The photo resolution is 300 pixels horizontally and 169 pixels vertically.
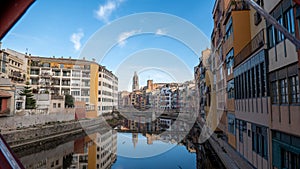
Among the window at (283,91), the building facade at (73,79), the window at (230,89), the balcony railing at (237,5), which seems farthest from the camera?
the building facade at (73,79)

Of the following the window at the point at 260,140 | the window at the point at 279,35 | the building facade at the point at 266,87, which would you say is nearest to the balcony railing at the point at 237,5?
the building facade at the point at 266,87

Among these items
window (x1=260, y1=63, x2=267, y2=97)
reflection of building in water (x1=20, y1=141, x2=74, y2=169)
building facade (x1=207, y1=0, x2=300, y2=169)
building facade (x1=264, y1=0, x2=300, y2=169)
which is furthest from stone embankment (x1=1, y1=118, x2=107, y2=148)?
building facade (x1=264, y1=0, x2=300, y2=169)

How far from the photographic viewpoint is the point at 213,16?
20.0 m

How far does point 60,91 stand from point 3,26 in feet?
137

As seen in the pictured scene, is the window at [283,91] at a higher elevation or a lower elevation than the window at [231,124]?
higher

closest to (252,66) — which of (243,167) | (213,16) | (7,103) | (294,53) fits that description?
(294,53)

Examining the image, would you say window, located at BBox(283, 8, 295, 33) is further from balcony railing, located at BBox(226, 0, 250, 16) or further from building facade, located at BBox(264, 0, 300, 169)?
balcony railing, located at BBox(226, 0, 250, 16)

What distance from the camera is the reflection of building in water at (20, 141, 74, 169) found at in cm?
1421

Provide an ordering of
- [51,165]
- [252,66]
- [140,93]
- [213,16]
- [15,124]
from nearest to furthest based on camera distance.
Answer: [252,66]
[51,165]
[15,124]
[213,16]
[140,93]

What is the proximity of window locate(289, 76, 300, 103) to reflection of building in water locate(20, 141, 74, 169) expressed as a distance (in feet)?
47.3

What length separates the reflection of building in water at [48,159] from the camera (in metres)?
14.2

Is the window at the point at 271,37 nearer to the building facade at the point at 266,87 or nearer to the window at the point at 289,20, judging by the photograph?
the building facade at the point at 266,87

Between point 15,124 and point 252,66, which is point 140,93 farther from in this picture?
point 252,66

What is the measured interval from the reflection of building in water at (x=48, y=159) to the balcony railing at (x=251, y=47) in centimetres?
1325
